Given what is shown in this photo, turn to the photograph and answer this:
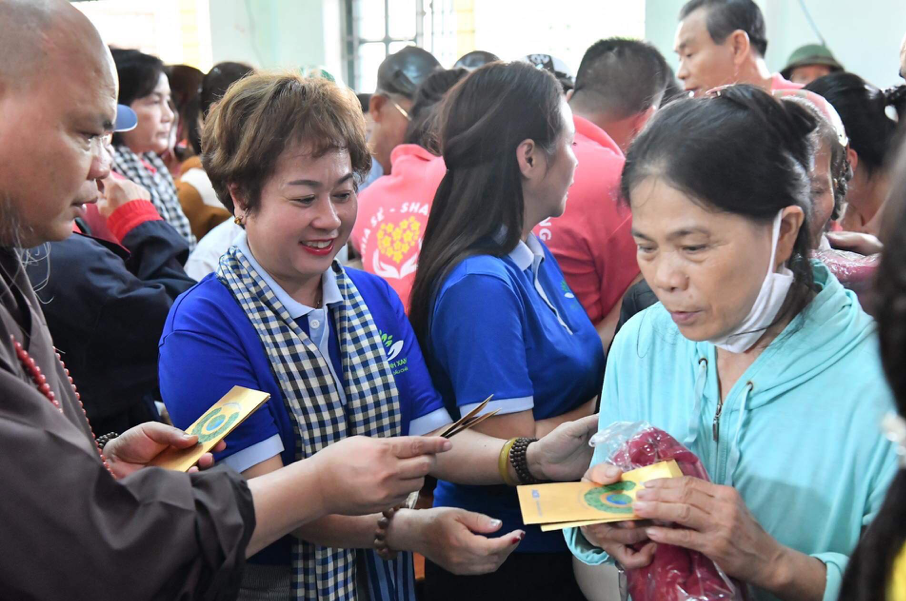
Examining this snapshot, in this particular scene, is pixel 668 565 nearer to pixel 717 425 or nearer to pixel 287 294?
pixel 717 425

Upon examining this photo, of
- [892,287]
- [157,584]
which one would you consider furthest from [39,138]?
[892,287]

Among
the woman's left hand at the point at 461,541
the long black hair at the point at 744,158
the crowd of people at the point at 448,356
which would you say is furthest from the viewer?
the woman's left hand at the point at 461,541

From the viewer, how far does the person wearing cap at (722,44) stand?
4.50 metres

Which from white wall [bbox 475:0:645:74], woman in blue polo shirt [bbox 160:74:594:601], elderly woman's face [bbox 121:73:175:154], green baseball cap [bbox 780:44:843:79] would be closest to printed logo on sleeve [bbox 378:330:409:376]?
woman in blue polo shirt [bbox 160:74:594:601]

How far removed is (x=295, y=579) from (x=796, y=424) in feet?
3.52

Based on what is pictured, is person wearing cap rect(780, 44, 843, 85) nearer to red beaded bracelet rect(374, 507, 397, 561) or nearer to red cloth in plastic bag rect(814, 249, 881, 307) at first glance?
red cloth in plastic bag rect(814, 249, 881, 307)

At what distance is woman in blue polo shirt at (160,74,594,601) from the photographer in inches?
68.3

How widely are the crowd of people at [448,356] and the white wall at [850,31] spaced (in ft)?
15.2

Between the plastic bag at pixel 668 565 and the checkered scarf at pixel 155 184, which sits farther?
the checkered scarf at pixel 155 184

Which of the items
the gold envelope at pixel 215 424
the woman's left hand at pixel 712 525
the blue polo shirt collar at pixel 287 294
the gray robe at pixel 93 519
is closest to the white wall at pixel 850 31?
the blue polo shirt collar at pixel 287 294

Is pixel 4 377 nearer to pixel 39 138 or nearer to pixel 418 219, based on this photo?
pixel 39 138

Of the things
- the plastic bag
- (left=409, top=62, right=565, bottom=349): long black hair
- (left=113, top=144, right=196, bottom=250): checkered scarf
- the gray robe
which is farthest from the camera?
(left=113, top=144, right=196, bottom=250): checkered scarf

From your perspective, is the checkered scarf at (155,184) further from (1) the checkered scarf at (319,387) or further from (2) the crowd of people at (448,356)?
(1) the checkered scarf at (319,387)

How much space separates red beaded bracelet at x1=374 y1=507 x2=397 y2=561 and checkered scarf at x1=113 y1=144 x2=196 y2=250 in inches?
92.4
